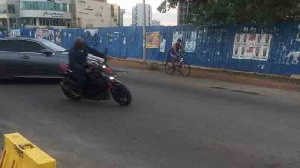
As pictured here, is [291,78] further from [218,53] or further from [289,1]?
[218,53]

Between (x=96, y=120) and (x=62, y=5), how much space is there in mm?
118119

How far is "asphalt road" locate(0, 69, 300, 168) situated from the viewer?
5852mm

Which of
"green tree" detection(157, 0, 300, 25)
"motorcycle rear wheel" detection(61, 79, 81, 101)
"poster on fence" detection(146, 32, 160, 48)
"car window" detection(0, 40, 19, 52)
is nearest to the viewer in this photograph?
"motorcycle rear wheel" detection(61, 79, 81, 101)

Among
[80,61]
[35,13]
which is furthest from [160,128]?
[35,13]

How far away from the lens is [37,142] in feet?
21.7

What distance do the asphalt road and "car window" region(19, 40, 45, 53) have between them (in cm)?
148

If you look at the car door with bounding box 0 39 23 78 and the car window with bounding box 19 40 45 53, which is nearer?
the car door with bounding box 0 39 23 78

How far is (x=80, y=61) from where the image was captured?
9.88m

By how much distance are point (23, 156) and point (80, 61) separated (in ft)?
21.4

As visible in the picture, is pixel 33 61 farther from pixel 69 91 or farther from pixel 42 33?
pixel 42 33

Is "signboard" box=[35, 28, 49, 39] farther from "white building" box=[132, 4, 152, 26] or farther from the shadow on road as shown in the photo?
the shadow on road

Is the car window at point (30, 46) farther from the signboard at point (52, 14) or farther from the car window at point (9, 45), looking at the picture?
the signboard at point (52, 14)

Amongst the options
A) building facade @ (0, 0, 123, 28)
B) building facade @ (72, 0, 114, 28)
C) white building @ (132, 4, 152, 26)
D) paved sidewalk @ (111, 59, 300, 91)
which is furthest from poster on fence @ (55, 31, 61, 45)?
building facade @ (72, 0, 114, 28)

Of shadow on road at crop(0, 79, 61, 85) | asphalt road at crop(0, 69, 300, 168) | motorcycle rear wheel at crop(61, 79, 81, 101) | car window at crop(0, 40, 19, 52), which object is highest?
car window at crop(0, 40, 19, 52)
